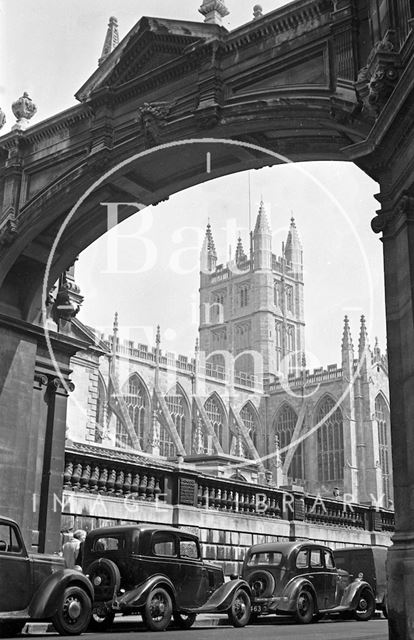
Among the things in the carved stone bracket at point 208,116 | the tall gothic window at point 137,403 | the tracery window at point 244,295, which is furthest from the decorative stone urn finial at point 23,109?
the tracery window at point 244,295

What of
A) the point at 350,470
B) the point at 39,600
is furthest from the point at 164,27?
Result: the point at 350,470

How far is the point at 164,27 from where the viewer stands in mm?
12734

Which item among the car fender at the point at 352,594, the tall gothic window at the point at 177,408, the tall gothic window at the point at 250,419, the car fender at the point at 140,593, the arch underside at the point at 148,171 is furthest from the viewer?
the tall gothic window at the point at 250,419

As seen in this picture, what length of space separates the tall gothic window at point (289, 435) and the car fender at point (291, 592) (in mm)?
62811

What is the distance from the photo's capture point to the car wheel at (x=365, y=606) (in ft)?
52.9

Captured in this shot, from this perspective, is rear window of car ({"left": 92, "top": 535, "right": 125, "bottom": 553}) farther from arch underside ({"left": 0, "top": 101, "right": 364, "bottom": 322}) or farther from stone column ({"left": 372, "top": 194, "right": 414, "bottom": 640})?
stone column ({"left": 372, "top": 194, "right": 414, "bottom": 640})

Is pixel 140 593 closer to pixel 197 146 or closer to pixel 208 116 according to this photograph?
pixel 197 146

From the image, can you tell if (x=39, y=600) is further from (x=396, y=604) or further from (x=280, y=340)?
(x=280, y=340)

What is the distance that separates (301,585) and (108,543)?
13.3 feet

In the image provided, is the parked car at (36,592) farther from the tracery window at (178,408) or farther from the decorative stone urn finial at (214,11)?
the tracery window at (178,408)

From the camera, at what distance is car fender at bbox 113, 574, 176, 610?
11016 mm

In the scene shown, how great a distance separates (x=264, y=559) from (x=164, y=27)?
9.85 meters

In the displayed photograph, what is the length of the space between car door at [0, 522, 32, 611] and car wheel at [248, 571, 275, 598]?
5.77 metres

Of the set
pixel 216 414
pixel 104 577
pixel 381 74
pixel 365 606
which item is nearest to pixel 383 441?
pixel 216 414
